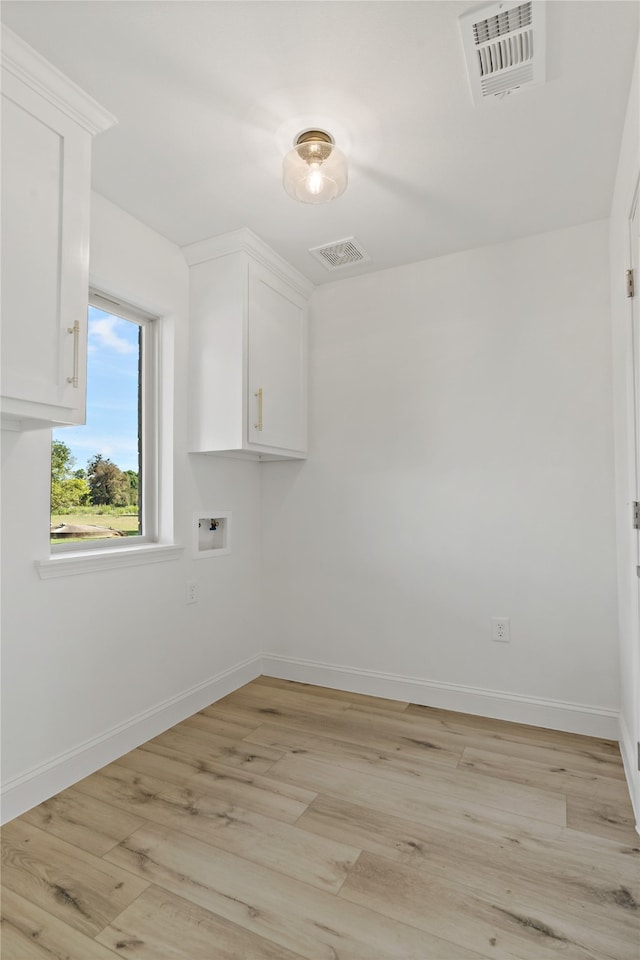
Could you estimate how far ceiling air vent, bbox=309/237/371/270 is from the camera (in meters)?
2.63

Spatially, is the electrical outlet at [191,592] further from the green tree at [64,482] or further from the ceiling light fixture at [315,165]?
the ceiling light fixture at [315,165]

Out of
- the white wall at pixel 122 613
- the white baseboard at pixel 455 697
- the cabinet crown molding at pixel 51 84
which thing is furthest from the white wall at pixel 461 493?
the cabinet crown molding at pixel 51 84

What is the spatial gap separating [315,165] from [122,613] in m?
1.99

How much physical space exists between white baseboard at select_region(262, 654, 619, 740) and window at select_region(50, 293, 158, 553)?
48.9 inches

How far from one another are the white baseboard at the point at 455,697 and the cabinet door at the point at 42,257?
2.09 metres

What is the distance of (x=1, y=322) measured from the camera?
146 cm

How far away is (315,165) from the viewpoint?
1867 mm

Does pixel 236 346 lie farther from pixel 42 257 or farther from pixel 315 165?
pixel 42 257

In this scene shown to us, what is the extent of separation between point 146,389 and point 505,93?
1.95 meters

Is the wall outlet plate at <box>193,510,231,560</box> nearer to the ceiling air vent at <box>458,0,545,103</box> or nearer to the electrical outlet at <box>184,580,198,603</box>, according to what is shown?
the electrical outlet at <box>184,580,198,603</box>

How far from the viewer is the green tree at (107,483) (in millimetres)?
2299

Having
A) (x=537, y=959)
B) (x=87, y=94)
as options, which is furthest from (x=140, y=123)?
(x=537, y=959)

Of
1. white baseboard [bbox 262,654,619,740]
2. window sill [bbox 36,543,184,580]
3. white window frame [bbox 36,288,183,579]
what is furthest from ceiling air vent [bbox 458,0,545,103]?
white baseboard [bbox 262,654,619,740]

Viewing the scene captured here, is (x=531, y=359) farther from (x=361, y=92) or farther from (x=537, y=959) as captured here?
(x=537, y=959)
